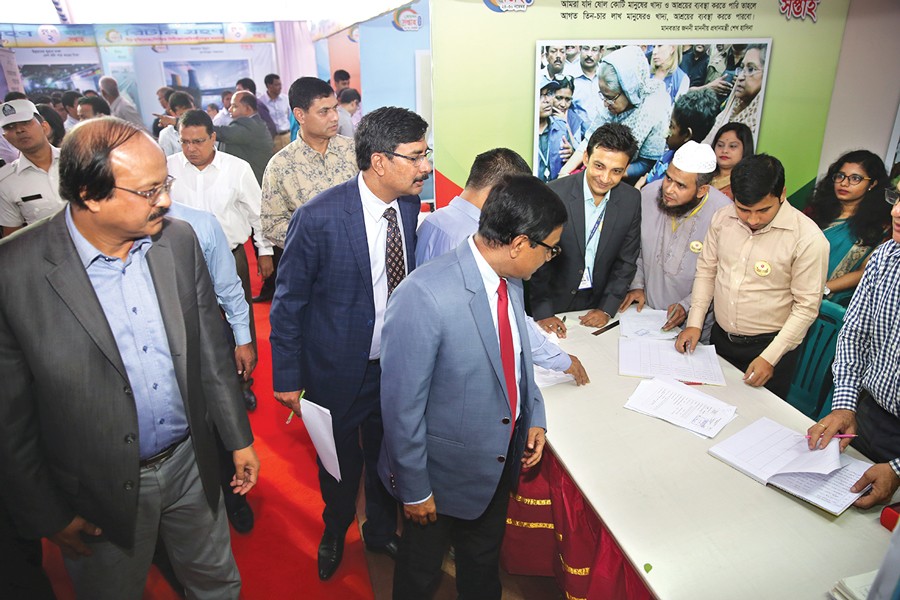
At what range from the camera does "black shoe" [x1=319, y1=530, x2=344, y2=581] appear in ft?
7.62

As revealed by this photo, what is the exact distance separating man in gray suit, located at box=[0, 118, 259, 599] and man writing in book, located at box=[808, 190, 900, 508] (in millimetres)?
1890

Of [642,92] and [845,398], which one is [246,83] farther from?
[845,398]

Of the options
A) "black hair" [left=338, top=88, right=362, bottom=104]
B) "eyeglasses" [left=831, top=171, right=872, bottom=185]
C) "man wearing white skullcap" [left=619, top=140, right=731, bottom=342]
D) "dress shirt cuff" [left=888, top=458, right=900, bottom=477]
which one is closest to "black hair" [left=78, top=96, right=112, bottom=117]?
"black hair" [left=338, top=88, right=362, bottom=104]

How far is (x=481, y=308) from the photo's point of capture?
145 cm

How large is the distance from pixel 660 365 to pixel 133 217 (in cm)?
190

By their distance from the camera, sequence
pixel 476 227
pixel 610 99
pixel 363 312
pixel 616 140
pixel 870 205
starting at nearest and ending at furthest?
pixel 363 312, pixel 476 227, pixel 616 140, pixel 870 205, pixel 610 99

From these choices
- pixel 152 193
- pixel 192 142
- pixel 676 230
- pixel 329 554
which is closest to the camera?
pixel 152 193

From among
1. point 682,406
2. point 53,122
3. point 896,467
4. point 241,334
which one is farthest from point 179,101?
point 896,467

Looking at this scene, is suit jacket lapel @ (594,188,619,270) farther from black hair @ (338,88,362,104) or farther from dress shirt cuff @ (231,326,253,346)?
black hair @ (338,88,362,104)

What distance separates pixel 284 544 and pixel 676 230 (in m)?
2.42

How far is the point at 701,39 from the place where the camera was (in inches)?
144

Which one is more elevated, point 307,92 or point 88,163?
point 307,92

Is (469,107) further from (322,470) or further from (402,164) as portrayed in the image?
(322,470)

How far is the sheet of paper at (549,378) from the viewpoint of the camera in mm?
2123
